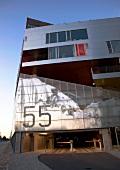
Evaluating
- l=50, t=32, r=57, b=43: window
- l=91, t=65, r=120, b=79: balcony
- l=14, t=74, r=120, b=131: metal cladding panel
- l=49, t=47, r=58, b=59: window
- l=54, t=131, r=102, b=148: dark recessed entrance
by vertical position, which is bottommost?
l=54, t=131, r=102, b=148: dark recessed entrance

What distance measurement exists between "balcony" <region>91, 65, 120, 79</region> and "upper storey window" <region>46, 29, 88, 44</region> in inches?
204

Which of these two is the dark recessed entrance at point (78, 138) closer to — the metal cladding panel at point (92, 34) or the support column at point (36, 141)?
the support column at point (36, 141)

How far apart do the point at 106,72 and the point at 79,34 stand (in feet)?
21.6

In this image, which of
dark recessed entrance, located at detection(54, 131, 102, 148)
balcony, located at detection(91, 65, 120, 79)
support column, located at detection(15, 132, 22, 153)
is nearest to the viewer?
support column, located at detection(15, 132, 22, 153)

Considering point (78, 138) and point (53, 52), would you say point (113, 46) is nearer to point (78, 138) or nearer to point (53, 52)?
point (53, 52)

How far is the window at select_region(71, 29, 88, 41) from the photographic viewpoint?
19922 mm

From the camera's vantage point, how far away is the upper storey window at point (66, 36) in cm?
1992

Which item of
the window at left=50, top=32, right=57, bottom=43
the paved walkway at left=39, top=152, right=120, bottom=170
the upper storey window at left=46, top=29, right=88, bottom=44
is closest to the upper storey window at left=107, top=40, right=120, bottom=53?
→ the upper storey window at left=46, top=29, right=88, bottom=44

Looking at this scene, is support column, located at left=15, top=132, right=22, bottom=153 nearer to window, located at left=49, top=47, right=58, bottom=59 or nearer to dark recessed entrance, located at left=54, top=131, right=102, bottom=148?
dark recessed entrance, located at left=54, top=131, right=102, bottom=148

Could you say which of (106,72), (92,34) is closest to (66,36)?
(92,34)

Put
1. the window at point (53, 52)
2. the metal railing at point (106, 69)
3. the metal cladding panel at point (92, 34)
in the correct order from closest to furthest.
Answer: the metal railing at point (106, 69)
the window at point (53, 52)
the metal cladding panel at point (92, 34)

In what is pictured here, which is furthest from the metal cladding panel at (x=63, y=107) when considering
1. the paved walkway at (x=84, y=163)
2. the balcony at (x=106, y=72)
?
the paved walkway at (x=84, y=163)

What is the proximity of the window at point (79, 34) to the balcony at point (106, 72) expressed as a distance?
5042 mm

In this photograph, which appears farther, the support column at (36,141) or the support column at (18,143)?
the support column at (36,141)
